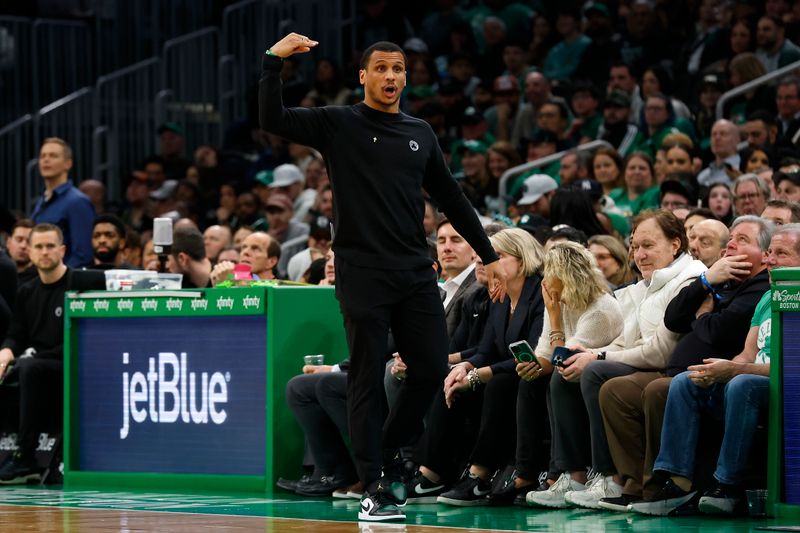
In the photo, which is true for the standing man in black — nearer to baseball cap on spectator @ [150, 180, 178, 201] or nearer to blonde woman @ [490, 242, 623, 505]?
blonde woman @ [490, 242, 623, 505]

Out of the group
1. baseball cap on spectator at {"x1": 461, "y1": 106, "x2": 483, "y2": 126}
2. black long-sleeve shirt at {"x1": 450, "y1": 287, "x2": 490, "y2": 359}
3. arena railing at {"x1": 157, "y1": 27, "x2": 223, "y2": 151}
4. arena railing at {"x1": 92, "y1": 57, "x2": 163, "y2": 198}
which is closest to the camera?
black long-sleeve shirt at {"x1": 450, "y1": 287, "x2": 490, "y2": 359}

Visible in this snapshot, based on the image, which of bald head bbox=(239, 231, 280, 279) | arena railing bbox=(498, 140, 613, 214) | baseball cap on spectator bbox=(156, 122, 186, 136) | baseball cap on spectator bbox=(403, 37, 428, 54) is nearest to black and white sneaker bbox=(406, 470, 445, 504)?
bald head bbox=(239, 231, 280, 279)

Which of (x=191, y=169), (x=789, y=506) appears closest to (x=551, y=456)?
(x=789, y=506)

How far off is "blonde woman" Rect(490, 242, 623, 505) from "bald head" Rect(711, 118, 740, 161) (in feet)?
13.0

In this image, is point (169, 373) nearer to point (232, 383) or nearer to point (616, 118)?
point (232, 383)

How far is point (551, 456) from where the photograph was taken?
8.42m

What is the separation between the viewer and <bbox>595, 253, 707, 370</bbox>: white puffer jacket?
27.0 feet

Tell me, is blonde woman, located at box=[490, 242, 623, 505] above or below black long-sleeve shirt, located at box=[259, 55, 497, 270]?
below

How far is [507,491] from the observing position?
848 cm

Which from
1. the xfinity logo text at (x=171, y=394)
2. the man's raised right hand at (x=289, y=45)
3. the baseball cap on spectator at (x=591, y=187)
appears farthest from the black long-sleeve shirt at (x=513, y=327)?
the baseball cap on spectator at (x=591, y=187)

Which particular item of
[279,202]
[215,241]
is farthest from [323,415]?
[279,202]

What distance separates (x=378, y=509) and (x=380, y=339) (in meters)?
0.80

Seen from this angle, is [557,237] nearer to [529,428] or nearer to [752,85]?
[529,428]

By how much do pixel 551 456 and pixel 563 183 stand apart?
5199 mm
